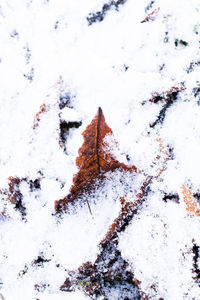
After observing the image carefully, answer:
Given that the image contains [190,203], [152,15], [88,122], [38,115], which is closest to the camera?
[190,203]

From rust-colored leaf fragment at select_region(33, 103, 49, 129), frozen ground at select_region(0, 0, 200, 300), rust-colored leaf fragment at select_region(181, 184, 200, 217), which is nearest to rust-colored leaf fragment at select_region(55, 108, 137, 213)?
frozen ground at select_region(0, 0, 200, 300)

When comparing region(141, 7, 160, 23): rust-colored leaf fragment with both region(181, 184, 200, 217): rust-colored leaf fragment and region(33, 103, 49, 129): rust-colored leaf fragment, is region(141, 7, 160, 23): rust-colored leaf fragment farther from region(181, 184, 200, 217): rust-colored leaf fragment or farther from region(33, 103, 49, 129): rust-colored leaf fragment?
region(181, 184, 200, 217): rust-colored leaf fragment

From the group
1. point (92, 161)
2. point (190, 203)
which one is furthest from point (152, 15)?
point (190, 203)

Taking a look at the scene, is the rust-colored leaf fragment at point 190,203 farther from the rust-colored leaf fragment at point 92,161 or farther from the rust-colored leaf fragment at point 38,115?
the rust-colored leaf fragment at point 38,115

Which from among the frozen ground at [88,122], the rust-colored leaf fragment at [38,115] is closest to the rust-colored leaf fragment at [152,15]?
the frozen ground at [88,122]

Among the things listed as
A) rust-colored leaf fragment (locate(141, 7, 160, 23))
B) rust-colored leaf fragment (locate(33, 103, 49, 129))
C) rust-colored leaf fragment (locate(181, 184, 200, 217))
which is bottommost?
rust-colored leaf fragment (locate(181, 184, 200, 217))

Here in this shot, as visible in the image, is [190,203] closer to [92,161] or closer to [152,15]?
[92,161]
